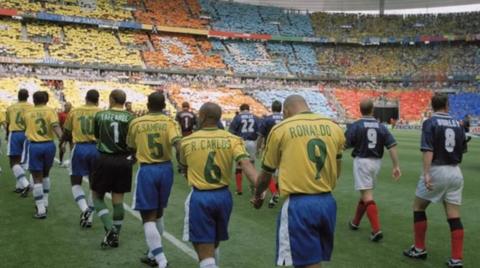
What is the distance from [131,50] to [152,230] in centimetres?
5040

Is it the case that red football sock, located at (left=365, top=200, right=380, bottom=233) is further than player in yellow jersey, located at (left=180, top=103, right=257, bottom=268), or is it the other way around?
red football sock, located at (left=365, top=200, right=380, bottom=233)

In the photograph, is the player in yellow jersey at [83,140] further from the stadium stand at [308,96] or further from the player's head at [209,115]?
the stadium stand at [308,96]

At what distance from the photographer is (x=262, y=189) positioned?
427 cm

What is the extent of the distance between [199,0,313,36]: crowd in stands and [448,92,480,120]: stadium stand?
74.2ft

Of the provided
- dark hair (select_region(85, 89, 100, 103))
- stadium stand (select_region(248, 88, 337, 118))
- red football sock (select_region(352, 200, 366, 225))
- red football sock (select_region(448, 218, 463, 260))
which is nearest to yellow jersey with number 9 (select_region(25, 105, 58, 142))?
dark hair (select_region(85, 89, 100, 103))

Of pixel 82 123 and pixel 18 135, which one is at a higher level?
pixel 82 123

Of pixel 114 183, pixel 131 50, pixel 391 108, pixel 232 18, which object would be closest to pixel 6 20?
pixel 131 50

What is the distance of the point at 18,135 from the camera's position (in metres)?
10.0

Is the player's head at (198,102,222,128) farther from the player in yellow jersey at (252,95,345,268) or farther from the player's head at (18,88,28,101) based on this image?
the player's head at (18,88,28,101)

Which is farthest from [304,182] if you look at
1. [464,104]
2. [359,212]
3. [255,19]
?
[255,19]

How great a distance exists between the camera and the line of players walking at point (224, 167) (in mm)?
4059

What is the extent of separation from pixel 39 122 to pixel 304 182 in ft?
19.3

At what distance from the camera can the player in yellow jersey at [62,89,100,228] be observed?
24.6 feet

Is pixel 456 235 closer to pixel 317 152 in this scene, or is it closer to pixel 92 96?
pixel 317 152
